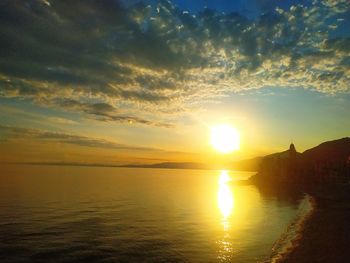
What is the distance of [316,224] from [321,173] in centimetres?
13260

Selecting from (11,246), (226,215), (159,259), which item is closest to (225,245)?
(159,259)

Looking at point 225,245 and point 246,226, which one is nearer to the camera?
point 225,245

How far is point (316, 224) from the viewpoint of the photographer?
172ft

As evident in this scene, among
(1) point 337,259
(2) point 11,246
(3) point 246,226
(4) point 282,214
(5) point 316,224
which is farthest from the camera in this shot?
(4) point 282,214

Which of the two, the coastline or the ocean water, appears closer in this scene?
the coastline

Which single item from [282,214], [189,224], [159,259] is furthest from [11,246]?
[282,214]

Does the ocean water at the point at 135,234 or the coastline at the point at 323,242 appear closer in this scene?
the coastline at the point at 323,242

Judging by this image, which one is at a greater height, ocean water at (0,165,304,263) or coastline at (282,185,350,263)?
coastline at (282,185,350,263)

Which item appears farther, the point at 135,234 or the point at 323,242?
the point at 135,234

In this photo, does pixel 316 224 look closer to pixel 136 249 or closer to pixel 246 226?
pixel 246 226

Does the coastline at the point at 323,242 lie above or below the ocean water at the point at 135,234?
above

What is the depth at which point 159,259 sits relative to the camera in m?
36.3

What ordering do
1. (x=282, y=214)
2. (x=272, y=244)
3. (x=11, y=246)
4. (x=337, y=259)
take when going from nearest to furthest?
(x=337, y=259), (x=11, y=246), (x=272, y=244), (x=282, y=214)

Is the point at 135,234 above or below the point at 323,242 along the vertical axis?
below
